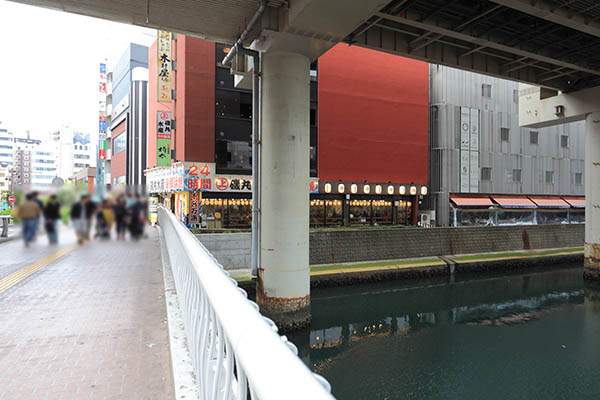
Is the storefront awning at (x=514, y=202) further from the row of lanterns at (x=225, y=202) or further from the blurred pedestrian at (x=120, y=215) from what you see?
the blurred pedestrian at (x=120, y=215)

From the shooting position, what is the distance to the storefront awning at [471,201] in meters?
31.4

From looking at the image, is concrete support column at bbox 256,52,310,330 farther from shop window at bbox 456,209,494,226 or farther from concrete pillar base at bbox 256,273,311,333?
shop window at bbox 456,209,494,226

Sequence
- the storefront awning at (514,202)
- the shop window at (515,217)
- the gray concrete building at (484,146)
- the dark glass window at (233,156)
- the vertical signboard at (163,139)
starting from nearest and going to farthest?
the vertical signboard at (163,139), the dark glass window at (233,156), the gray concrete building at (484,146), the storefront awning at (514,202), the shop window at (515,217)

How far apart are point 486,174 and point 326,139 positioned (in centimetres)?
1637

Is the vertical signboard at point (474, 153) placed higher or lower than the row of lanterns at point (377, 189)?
higher

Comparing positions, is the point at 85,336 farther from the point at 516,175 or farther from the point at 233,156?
the point at 516,175

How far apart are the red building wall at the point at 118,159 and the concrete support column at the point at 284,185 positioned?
37.1 metres

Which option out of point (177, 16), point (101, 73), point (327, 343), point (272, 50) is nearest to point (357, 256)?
point (327, 343)

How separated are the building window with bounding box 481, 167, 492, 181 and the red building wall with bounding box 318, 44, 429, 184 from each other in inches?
243

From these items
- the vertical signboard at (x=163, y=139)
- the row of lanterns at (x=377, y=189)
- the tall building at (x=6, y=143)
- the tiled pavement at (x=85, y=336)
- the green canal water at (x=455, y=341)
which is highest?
the tall building at (x=6, y=143)

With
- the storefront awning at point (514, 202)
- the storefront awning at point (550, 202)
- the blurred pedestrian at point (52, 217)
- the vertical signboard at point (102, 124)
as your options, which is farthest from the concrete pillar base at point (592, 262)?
the vertical signboard at point (102, 124)

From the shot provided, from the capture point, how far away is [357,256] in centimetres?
1839

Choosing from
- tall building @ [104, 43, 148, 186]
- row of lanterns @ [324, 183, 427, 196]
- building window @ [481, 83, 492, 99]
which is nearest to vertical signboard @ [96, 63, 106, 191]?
tall building @ [104, 43, 148, 186]

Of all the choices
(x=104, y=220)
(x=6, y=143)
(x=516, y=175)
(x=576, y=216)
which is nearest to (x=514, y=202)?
(x=516, y=175)
